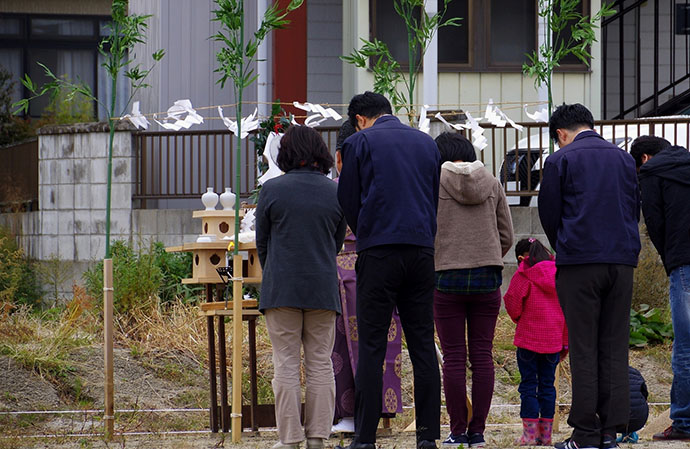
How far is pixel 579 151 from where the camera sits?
5.58 metres

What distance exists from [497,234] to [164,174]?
24.2ft

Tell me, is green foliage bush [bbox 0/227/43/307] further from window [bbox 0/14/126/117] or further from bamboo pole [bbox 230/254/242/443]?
window [bbox 0/14/126/117]

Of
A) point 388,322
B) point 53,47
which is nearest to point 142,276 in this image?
point 388,322

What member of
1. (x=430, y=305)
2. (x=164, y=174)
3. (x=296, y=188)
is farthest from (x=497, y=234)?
(x=164, y=174)

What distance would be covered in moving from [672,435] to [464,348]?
134 centimetres

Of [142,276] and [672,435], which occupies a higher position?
[142,276]

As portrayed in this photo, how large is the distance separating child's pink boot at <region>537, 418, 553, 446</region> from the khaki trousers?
4.47 ft

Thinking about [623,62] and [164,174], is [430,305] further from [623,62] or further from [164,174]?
[623,62]

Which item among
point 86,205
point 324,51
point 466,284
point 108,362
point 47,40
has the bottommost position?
point 108,362

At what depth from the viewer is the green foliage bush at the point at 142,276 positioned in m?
10.3

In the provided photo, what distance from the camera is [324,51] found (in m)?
15.7

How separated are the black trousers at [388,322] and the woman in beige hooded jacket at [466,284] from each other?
0.45 meters

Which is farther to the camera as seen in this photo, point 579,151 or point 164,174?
point 164,174

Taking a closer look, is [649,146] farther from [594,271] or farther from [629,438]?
[629,438]
